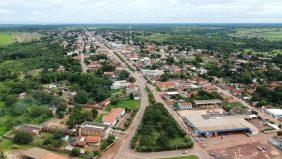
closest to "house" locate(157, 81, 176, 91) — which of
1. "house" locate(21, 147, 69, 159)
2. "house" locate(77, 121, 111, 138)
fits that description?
"house" locate(77, 121, 111, 138)

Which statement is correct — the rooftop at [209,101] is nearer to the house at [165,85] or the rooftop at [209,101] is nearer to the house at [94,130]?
the house at [165,85]

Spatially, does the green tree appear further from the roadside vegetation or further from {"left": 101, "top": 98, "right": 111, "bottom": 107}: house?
the roadside vegetation

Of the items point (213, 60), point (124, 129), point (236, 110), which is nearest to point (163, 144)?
point (124, 129)

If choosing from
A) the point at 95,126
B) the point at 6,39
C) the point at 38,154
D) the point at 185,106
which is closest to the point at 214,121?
the point at 185,106

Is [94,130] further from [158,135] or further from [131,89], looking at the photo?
[131,89]

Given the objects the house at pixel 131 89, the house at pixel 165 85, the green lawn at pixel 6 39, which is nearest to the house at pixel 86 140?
the house at pixel 131 89
